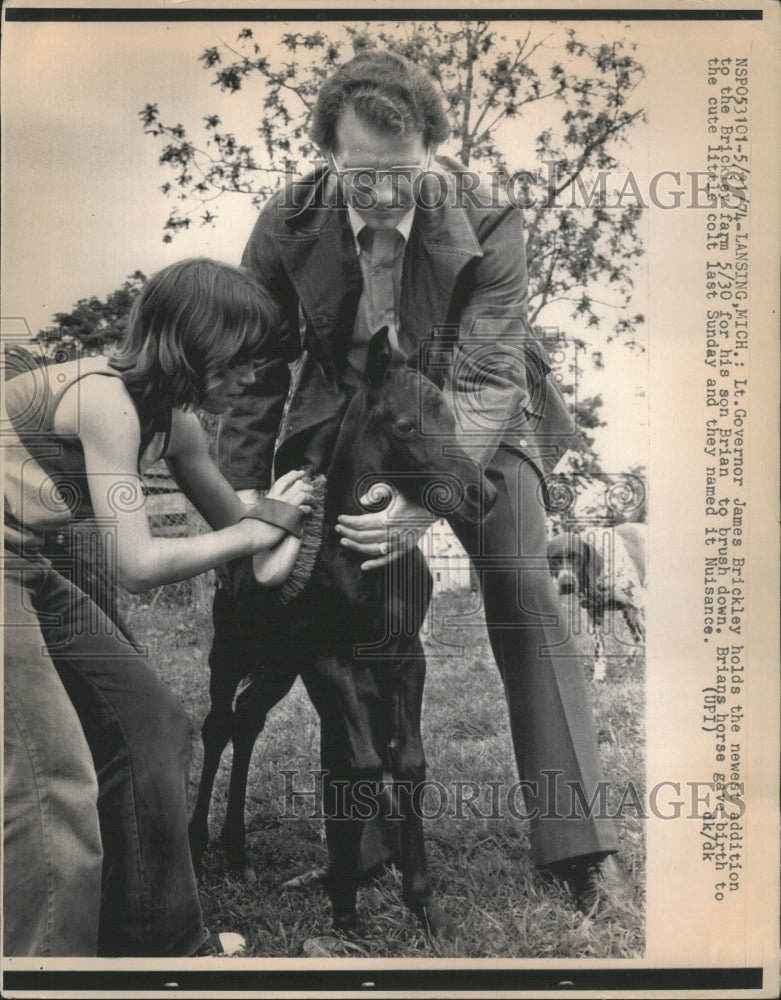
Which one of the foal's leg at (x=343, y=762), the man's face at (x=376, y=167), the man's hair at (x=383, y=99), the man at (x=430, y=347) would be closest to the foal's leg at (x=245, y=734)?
the foal's leg at (x=343, y=762)

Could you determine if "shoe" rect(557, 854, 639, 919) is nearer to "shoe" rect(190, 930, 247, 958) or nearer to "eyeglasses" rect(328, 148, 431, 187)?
"shoe" rect(190, 930, 247, 958)

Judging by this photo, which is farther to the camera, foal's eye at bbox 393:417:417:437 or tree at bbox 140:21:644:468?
tree at bbox 140:21:644:468

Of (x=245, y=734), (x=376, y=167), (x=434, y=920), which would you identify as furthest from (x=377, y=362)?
(x=434, y=920)

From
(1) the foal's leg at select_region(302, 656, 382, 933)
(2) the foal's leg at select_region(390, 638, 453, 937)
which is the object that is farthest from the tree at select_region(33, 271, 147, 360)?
(2) the foal's leg at select_region(390, 638, 453, 937)

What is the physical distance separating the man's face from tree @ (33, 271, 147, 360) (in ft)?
3.04

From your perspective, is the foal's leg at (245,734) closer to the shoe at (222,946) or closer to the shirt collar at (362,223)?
the shoe at (222,946)

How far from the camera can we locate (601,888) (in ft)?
13.4

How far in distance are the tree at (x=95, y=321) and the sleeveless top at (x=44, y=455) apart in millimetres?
90

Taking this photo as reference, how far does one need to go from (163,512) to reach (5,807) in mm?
1352

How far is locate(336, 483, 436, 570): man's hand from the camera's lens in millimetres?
4047

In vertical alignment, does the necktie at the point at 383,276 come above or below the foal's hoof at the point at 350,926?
above

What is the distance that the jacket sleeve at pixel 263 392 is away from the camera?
410 cm

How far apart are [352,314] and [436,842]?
2138 mm

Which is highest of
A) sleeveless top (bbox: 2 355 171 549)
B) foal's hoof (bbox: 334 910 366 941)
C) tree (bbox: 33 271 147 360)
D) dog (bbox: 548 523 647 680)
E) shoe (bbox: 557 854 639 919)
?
tree (bbox: 33 271 147 360)
